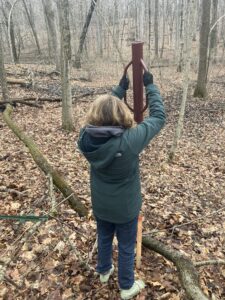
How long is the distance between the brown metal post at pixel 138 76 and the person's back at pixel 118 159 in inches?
3.2

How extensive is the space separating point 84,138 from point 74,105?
10.2m

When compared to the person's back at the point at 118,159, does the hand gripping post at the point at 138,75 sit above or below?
above

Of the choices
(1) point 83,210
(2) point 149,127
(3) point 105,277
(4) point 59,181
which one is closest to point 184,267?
(3) point 105,277

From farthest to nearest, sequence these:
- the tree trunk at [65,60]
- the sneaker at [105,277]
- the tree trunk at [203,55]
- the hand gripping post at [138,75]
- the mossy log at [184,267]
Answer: the tree trunk at [203,55], the tree trunk at [65,60], the sneaker at [105,277], the mossy log at [184,267], the hand gripping post at [138,75]

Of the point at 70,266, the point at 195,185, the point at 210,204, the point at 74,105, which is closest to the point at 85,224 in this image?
the point at 70,266

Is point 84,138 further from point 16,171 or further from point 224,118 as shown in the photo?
point 224,118

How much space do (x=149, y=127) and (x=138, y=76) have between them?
0.60 metres

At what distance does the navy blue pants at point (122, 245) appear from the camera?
3.07 meters

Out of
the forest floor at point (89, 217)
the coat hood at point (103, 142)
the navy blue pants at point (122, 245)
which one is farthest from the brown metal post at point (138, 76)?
the forest floor at point (89, 217)

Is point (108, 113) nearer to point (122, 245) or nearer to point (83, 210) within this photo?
point (122, 245)

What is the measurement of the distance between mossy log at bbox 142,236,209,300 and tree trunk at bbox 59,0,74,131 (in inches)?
224

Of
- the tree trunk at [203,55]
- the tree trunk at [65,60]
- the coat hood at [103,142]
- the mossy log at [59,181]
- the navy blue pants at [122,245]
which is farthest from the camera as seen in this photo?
the tree trunk at [203,55]

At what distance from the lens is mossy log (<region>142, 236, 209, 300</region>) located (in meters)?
3.21

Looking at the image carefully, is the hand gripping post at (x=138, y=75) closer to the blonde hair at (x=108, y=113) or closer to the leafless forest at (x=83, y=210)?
the blonde hair at (x=108, y=113)
